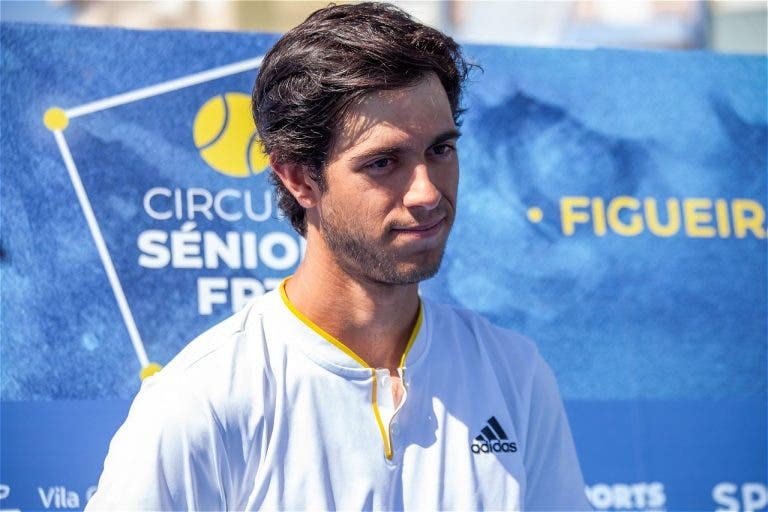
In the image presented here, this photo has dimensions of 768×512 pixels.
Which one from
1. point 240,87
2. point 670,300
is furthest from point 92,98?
point 670,300

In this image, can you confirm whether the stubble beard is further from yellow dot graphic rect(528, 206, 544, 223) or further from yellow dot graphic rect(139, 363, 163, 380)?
yellow dot graphic rect(528, 206, 544, 223)

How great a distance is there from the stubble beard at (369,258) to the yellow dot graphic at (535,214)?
0.92 metres

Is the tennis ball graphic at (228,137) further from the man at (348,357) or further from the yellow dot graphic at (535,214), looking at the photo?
the yellow dot graphic at (535,214)

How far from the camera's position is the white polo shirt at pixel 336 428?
1626 millimetres

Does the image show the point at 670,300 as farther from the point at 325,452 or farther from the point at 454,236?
the point at 325,452

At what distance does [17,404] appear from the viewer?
2.26 meters

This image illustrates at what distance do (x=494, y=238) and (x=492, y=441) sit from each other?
0.87m

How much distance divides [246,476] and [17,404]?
2.70 ft

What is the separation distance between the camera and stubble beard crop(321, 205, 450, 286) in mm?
1753

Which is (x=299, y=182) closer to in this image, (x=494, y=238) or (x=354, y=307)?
(x=354, y=307)

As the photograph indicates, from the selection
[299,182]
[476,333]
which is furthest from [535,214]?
[299,182]

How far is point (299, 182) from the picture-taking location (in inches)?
74.3

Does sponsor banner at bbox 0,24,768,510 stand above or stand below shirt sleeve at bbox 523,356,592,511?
above

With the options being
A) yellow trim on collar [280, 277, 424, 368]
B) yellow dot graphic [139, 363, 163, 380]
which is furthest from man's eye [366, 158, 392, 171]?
yellow dot graphic [139, 363, 163, 380]
